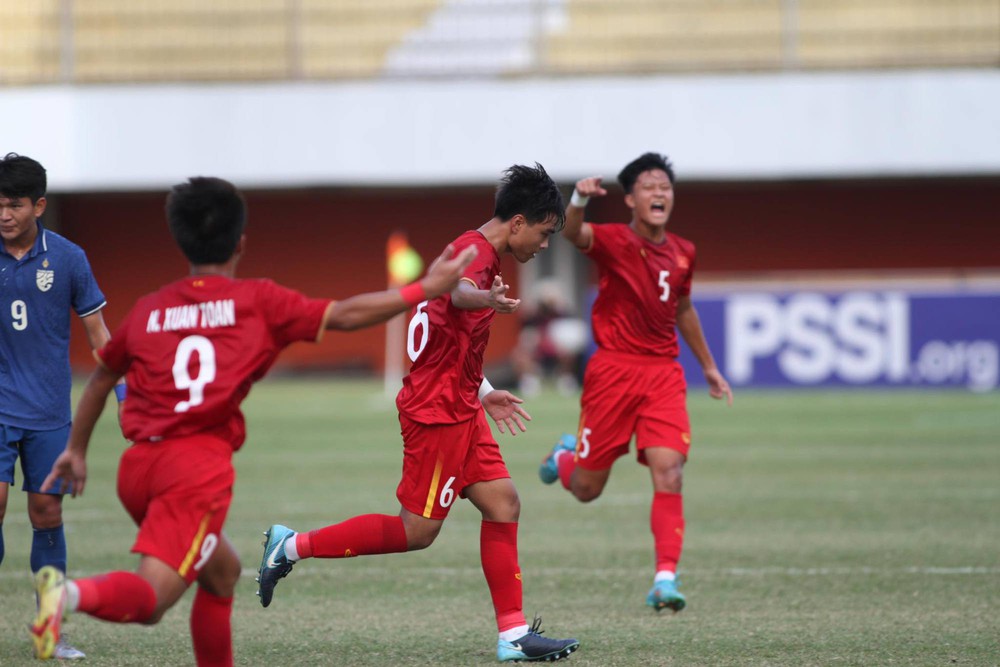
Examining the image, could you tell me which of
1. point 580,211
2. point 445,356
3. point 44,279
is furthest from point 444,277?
point 580,211

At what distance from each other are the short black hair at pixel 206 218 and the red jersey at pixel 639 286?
3257 millimetres

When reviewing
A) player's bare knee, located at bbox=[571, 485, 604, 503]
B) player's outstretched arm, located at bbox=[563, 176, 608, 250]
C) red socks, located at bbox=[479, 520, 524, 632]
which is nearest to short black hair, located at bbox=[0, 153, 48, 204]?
red socks, located at bbox=[479, 520, 524, 632]

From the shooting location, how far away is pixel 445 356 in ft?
19.0

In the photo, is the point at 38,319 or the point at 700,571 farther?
the point at 700,571

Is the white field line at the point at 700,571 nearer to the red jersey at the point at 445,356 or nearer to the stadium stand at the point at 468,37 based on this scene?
the red jersey at the point at 445,356

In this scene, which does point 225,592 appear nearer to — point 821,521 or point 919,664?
point 919,664

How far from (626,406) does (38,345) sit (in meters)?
3.14

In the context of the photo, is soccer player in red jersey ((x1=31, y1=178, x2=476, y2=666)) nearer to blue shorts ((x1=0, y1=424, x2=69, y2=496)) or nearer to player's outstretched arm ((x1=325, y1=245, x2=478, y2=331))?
player's outstretched arm ((x1=325, y1=245, x2=478, y2=331))

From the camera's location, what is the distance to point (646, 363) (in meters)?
7.66

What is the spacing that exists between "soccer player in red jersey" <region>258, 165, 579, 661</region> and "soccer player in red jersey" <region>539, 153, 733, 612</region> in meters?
1.56

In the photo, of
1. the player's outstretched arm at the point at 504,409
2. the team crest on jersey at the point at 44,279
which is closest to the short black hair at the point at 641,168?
the player's outstretched arm at the point at 504,409

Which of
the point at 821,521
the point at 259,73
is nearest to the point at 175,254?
the point at 259,73

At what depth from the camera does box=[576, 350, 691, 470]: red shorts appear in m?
7.46

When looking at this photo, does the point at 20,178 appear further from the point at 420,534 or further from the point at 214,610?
the point at 420,534
